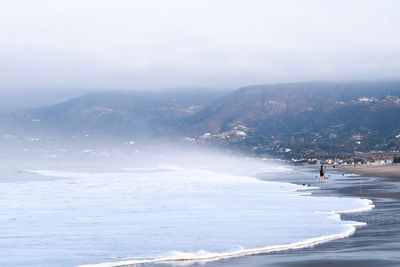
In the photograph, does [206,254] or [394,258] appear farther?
[206,254]

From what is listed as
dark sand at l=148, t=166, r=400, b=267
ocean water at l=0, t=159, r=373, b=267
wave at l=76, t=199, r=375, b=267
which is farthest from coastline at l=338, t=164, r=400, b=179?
wave at l=76, t=199, r=375, b=267

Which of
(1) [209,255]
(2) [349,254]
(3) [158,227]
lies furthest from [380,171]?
(1) [209,255]

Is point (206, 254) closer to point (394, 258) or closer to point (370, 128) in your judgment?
point (394, 258)

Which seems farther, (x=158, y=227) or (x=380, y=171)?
(x=380, y=171)

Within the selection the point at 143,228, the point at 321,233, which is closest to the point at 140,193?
the point at 143,228

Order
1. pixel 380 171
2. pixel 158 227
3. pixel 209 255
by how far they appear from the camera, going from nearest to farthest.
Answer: pixel 209 255 → pixel 158 227 → pixel 380 171

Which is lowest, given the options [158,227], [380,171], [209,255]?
[380,171]

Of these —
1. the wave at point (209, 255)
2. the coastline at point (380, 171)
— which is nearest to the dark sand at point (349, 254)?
the wave at point (209, 255)

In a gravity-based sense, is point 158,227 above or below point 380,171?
above

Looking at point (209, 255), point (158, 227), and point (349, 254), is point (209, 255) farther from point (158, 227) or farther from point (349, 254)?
point (158, 227)

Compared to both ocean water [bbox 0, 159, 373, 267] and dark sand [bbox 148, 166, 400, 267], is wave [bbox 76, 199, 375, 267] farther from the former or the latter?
dark sand [bbox 148, 166, 400, 267]

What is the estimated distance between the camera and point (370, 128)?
638 ft

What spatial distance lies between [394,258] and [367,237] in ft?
11.7

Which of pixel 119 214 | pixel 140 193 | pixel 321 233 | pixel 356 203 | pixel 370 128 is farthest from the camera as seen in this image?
pixel 370 128
